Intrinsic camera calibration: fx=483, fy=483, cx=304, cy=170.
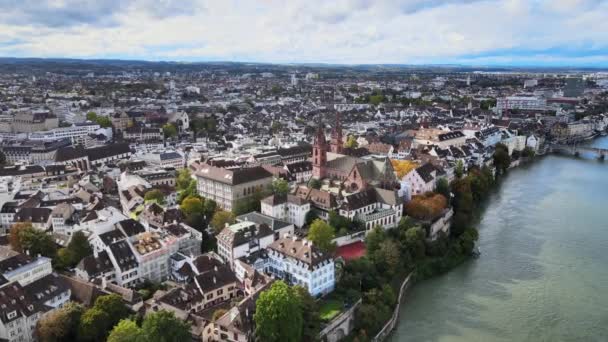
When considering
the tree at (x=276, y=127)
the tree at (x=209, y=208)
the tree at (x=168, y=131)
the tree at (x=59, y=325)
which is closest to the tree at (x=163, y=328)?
the tree at (x=59, y=325)

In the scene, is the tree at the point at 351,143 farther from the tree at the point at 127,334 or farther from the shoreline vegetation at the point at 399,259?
the tree at the point at 127,334

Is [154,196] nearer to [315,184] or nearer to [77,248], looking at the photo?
[77,248]

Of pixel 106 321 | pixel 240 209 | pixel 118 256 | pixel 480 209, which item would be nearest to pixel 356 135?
pixel 480 209

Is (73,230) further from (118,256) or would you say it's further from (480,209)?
(480,209)

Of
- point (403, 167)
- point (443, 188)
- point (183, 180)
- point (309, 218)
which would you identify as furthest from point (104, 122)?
point (443, 188)

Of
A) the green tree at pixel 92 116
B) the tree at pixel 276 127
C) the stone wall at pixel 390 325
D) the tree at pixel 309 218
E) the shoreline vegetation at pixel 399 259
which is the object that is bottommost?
the stone wall at pixel 390 325
